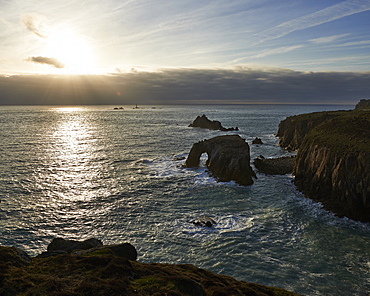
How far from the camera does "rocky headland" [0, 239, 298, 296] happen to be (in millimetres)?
11328

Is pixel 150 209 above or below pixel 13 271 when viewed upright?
below

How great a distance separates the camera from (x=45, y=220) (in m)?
30.6

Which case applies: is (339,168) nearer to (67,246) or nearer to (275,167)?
(275,167)

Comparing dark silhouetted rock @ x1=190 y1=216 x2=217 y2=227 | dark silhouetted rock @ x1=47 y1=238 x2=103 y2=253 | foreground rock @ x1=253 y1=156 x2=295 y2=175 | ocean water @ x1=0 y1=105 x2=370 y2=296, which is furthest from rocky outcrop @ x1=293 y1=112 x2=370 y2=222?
dark silhouetted rock @ x1=47 y1=238 x2=103 y2=253

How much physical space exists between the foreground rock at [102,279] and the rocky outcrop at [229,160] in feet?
98.2

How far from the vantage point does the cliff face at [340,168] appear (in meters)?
30.8

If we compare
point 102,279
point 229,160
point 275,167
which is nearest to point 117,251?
point 102,279

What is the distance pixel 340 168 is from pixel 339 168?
161 millimetres

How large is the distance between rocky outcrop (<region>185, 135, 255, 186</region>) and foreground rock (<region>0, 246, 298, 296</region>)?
2993cm

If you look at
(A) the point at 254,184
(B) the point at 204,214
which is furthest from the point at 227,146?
(B) the point at 204,214

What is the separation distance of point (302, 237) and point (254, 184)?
17.2 metres

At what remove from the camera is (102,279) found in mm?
12164

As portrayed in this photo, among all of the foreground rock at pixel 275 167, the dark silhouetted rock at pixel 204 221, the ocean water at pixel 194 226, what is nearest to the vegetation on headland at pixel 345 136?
the foreground rock at pixel 275 167

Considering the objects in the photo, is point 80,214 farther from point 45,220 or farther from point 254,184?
point 254,184
